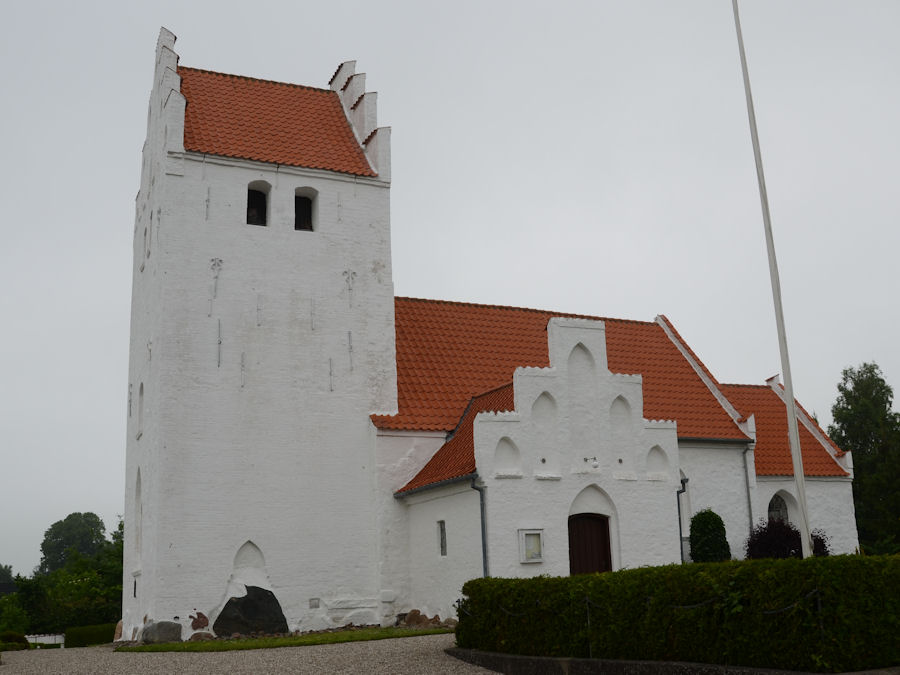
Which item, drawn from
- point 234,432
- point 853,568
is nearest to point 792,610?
point 853,568

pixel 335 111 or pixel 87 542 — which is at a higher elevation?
pixel 335 111

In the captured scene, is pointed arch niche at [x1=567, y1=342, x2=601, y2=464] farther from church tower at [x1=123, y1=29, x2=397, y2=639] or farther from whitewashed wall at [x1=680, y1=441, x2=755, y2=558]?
A: whitewashed wall at [x1=680, y1=441, x2=755, y2=558]

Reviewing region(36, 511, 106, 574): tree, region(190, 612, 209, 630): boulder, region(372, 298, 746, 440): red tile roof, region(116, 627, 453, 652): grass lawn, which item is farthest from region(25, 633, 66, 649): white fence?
region(36, 511, 106, 574): tree

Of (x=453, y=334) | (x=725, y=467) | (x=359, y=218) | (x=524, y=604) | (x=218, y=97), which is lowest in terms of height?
(x=524, y=604)

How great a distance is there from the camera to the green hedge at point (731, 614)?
835cm

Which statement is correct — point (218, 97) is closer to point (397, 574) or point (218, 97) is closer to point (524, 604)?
point (397, 574)

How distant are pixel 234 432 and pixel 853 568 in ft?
42.5

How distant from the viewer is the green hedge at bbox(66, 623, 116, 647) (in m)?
25.1

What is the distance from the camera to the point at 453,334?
22.7 m

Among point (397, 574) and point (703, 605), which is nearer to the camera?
point (703, 605)

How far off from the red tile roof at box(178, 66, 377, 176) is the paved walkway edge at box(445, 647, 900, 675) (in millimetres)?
12182

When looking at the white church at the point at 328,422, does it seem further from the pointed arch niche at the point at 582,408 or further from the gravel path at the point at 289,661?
the gravel path at the point at 289,661

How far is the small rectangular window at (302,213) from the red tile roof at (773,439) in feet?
41.2

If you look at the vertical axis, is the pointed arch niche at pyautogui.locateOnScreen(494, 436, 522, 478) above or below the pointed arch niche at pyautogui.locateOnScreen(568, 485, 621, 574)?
above
